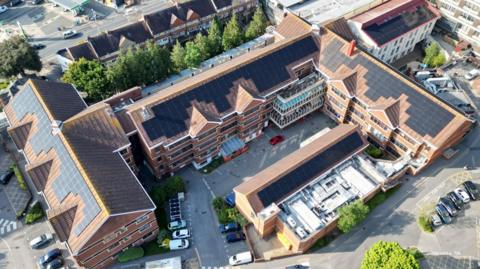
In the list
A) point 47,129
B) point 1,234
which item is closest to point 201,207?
point 47,129

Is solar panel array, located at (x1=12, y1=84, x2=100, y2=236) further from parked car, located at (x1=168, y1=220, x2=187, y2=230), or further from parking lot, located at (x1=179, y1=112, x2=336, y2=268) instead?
parking lot, located at (x1=179, y1=112, x2=336, y2=268)

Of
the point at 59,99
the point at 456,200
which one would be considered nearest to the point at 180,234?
the point at 59,99

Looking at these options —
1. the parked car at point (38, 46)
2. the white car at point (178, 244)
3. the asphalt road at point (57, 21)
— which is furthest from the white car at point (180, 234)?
the parked car at point (38, 46)

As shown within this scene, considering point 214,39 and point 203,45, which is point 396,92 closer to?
point 214,39

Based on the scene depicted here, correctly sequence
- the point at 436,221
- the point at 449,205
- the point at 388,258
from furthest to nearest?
the point at 449,205 < the point at 436,221 < the point at 388,258

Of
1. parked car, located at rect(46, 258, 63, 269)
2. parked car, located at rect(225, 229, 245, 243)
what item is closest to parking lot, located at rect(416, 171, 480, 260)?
parked car, located at rect(225, 229, 245, 243)

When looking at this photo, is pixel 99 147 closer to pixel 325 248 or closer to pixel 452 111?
pixel 325 248
